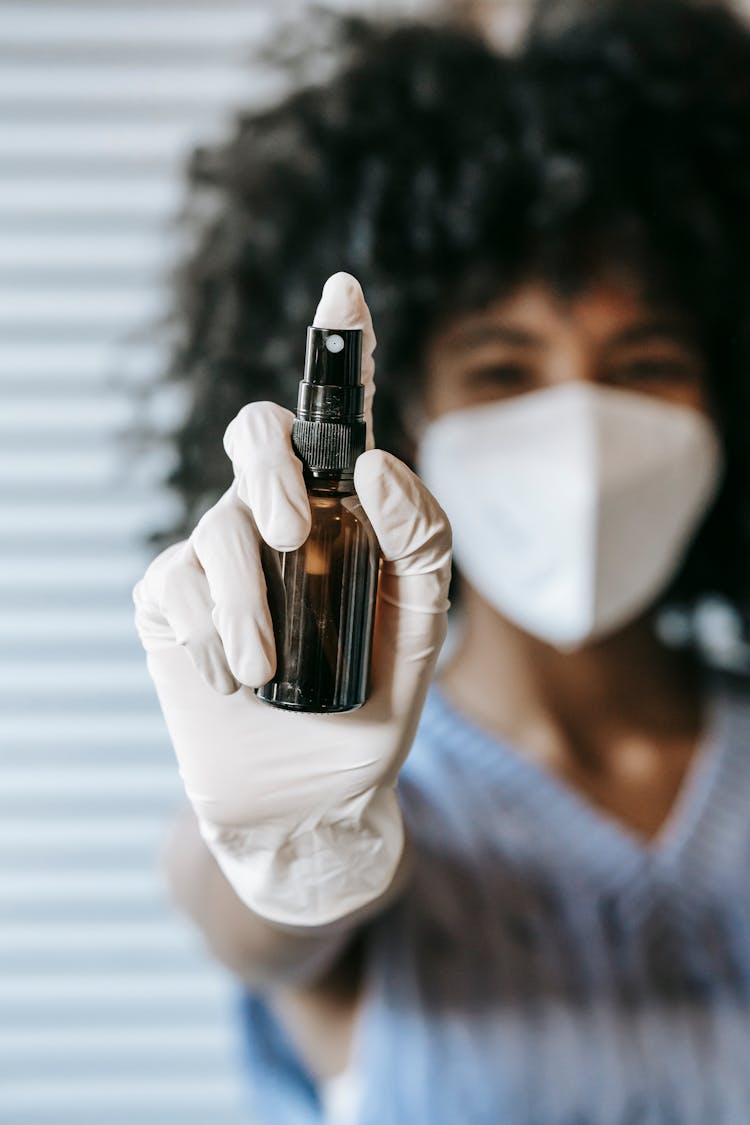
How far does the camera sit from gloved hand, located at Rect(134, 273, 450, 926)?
0.43 metres

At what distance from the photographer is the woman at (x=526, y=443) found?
3.20 ft

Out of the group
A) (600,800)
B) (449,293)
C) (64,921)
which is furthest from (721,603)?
(64,921)

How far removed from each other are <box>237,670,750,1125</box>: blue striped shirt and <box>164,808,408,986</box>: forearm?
19cm

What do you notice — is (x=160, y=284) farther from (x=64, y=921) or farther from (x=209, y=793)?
(x=209, y=793)

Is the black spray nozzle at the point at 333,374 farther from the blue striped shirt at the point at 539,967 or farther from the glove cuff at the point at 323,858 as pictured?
the blue striped shirt at the point at 539,967

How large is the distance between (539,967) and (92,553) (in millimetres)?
792

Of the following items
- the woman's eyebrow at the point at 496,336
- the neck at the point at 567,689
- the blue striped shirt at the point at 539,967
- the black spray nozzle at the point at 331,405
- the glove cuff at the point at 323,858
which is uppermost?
the black spray nozzle at the point at 331,405

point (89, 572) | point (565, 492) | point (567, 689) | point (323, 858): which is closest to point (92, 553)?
point (89, 572)

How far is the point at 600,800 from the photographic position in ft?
3.86

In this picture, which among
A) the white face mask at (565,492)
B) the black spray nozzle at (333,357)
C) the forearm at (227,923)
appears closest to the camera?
the black spray nozzle at (333,357)

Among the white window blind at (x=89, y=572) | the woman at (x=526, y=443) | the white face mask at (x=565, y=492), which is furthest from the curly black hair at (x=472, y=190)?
the white window blind at (x=89, y=572)

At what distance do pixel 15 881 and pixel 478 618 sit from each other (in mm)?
802

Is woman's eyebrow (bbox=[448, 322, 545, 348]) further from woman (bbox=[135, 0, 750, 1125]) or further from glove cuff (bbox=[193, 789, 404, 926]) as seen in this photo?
glove cuff (bbox=[193, 789, 404, 926])

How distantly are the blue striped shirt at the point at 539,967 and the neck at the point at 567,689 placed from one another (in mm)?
54
